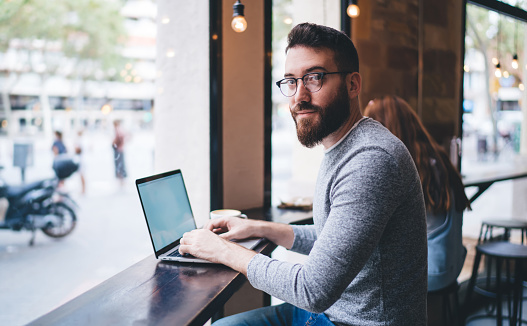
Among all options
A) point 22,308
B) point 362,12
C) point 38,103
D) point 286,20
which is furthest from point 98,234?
point 362,12

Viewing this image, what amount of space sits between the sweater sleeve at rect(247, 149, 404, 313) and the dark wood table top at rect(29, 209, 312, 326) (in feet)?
0.55

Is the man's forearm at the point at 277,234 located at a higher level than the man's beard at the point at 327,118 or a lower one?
lower

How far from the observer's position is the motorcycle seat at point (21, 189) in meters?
3.99

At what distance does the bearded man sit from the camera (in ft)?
3.45

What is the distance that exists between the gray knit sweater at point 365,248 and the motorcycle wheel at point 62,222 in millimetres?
3964

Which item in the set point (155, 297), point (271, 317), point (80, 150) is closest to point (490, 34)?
point (80, 150)

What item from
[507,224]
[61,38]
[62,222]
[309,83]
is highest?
[61,38]

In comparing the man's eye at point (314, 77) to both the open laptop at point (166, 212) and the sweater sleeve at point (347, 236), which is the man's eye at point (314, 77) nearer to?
the sweater sleeve at point (347, 236)

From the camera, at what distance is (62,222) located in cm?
454

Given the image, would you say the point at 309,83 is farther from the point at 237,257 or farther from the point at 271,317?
the point at 271,317

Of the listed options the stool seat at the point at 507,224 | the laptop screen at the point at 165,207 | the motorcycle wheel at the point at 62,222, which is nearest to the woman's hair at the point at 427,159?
the laptop screen at the point at 165,207

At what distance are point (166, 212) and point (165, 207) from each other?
0.02 meters

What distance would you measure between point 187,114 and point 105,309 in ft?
5.18

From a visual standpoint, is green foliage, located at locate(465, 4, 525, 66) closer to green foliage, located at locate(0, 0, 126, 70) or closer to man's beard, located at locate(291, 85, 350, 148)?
green foliage, located at locate(0, 0, 126, 70)
